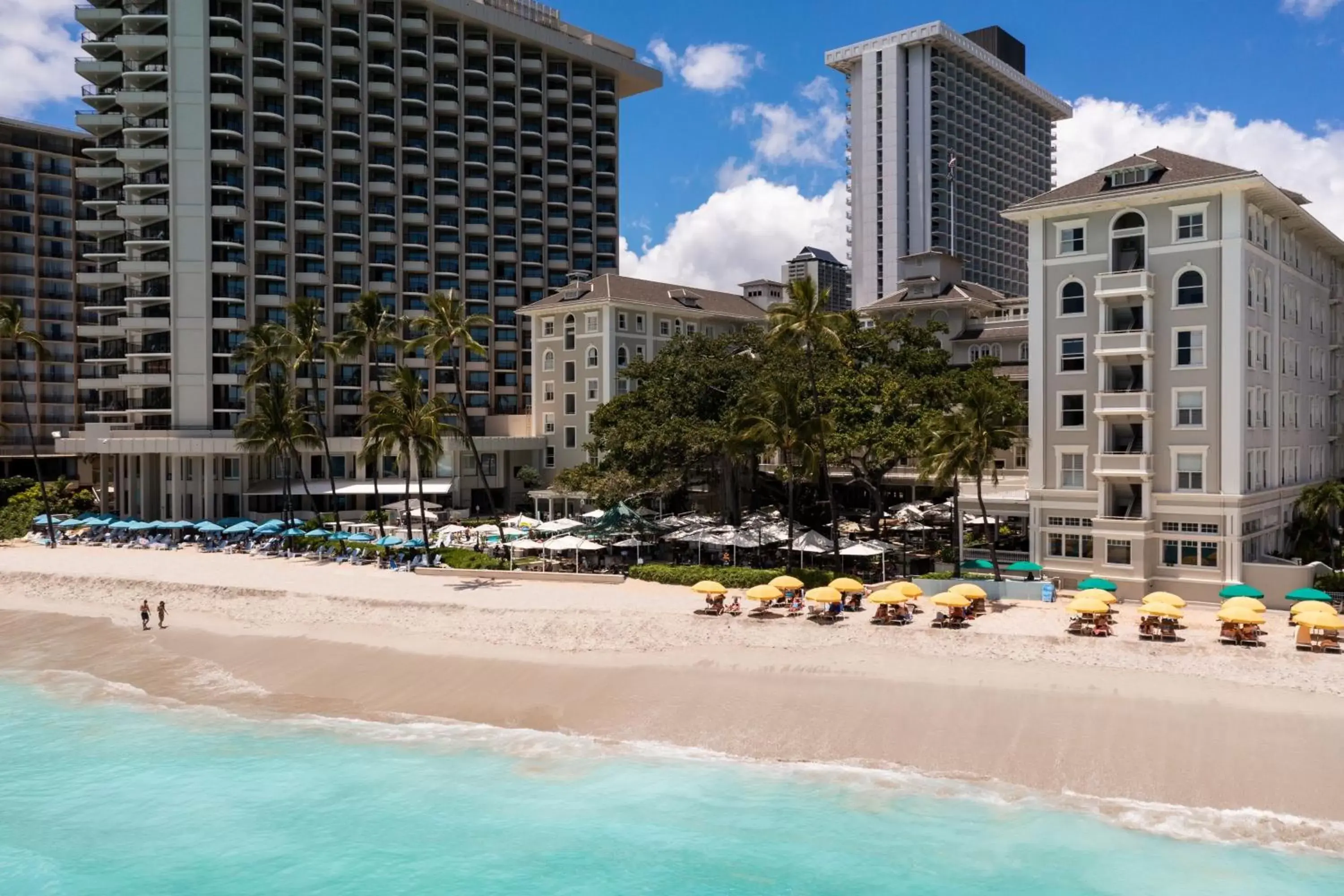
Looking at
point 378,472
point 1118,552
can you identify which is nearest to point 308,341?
point 378,472

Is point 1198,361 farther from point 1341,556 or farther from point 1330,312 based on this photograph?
point 1330,312

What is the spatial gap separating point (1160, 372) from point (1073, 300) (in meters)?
4.93

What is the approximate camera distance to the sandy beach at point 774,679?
25.5 meters

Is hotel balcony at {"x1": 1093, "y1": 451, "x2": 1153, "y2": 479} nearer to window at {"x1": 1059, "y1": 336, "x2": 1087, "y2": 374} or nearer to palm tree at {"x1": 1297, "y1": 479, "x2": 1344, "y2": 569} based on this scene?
window at {"x1": 1059, "y1": 336, "x2": 1087, "y2": 374}

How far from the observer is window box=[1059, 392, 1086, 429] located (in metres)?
43.6

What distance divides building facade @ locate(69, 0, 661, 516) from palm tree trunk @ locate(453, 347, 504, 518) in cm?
158

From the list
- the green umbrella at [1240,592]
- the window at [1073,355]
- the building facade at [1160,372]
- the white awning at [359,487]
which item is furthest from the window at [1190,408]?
the white awning at [359,487]

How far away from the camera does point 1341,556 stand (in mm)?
46875

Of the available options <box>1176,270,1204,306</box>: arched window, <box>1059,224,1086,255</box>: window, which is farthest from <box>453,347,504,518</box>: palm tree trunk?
<box>1176,270,1204,306</box>: arched window

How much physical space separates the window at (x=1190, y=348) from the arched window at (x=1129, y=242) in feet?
11.2

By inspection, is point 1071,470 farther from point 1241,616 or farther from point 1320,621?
point 1320,621

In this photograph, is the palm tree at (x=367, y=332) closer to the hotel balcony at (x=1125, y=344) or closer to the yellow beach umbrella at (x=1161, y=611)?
the hotel balcony at (x=1125, y=344)

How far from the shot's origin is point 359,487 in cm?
7556

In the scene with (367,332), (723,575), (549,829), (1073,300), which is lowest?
(549,829)
